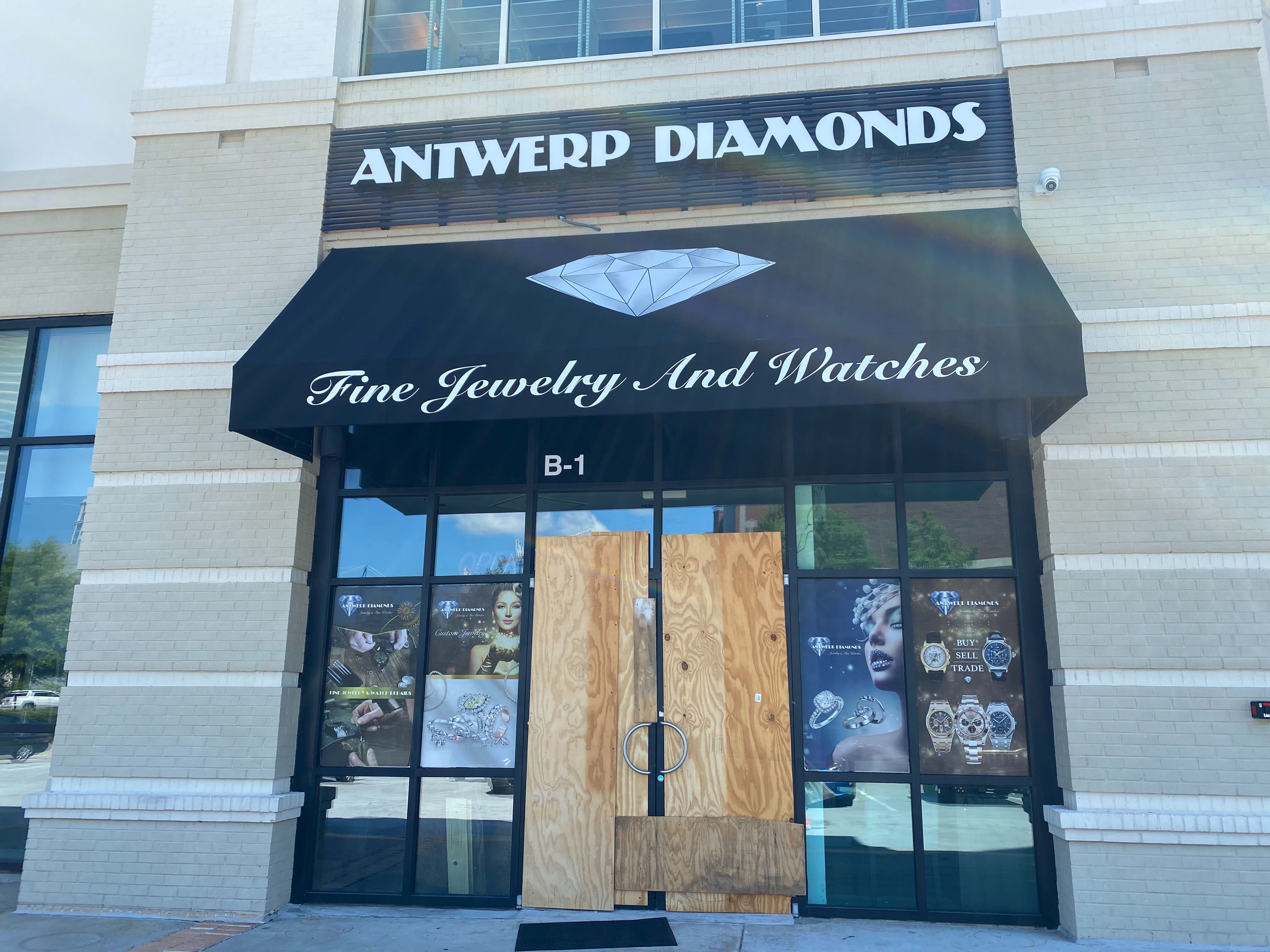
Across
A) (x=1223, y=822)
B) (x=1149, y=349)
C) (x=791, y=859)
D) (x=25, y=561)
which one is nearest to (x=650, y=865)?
(x=791, y=859)

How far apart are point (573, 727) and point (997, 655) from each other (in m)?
3.04

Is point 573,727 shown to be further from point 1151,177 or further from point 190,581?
point 1151,177

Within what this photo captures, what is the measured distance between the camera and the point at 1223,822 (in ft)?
18.1

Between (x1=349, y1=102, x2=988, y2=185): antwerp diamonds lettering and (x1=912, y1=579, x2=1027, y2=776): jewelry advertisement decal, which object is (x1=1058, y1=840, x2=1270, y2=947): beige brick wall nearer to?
(x1=912, y1=579, x2=1027, y2=776): jewelry advertisement decal

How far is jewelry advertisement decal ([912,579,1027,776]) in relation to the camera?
612 centimetres

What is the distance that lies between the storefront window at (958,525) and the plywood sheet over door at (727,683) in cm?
102

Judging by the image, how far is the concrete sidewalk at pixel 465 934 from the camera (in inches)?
216

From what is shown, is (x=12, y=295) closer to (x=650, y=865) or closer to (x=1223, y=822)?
(x=650, y=865)

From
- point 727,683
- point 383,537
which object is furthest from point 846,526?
point 383,537

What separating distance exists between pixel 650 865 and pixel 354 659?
106 inches

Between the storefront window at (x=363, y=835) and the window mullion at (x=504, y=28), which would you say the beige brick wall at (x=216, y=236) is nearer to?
the window mullion at (x=504, y=28)

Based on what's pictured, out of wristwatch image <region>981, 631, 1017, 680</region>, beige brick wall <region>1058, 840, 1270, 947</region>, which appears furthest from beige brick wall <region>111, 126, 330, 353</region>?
beige brick wall <region>1058, 840, 1270, 947</region>

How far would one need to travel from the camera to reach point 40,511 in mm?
8352

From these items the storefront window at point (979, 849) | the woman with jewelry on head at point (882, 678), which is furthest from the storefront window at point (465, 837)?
the storefront window at point (979, 849)
